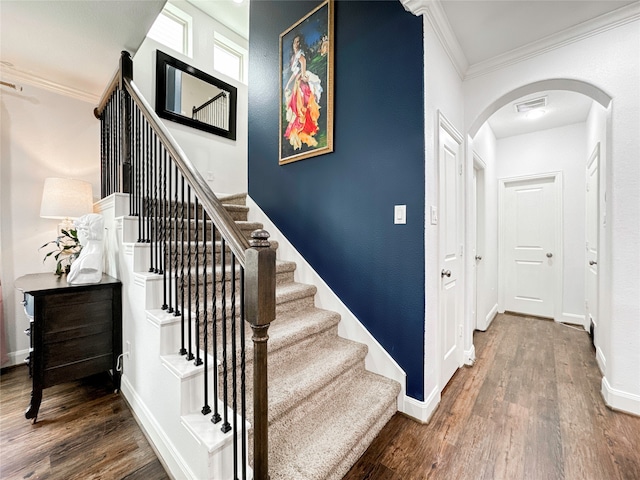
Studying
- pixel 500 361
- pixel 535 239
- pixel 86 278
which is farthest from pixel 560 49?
pixel 86 278

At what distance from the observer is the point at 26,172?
8.25ft

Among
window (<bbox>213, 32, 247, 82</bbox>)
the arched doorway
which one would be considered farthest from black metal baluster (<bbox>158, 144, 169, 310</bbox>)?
window (<bbox>213, 32, 247, 82</bbox>)

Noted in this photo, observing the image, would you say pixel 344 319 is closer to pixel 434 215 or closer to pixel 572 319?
pixel 434 215

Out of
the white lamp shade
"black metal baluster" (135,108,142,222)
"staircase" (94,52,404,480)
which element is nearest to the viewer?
"staircase" (94,52,404,480)

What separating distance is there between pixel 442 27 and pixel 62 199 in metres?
3.27

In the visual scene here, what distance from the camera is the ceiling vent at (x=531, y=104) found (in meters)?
3.12

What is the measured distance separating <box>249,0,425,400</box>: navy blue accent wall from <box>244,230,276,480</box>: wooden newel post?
3.76 ft

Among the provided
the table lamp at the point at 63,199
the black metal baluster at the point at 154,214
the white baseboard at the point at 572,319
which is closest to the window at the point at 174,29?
the table lamp at the point at 63,199

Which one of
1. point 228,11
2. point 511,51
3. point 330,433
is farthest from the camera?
point 228,11

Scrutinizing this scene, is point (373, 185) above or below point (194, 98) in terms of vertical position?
below

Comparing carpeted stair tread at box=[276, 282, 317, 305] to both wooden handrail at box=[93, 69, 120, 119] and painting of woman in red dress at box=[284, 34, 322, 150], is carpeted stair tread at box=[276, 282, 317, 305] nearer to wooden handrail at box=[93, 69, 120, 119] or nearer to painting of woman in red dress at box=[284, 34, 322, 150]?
painting of woman in red dress at box=[284, 34, 322, 150]

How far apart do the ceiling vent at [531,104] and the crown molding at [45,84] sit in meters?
4.74

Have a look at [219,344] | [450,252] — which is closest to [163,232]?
[219,344]

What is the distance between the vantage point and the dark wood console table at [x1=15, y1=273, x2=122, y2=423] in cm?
171
